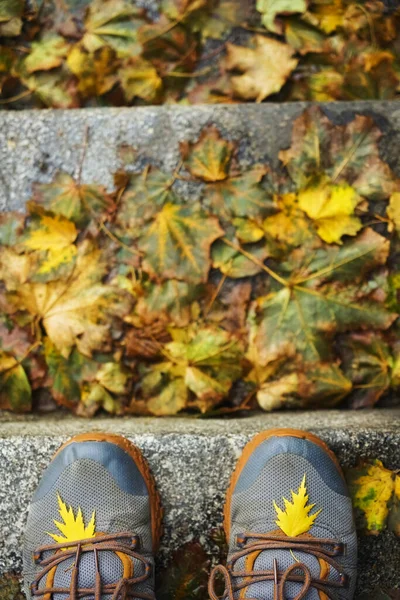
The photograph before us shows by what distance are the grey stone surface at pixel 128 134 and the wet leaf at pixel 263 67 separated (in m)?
0.12

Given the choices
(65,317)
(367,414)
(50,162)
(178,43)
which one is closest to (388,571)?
(367,414)

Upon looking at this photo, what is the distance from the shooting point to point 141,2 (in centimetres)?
152

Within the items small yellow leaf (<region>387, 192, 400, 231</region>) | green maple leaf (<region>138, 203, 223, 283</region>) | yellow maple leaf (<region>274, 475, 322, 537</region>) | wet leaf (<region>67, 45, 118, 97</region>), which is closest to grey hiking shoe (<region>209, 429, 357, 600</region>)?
yellow maple leaf (<region>274, 475, 322, 537</region>)

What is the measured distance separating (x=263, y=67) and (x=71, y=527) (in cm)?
113

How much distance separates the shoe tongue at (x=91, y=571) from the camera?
114cm

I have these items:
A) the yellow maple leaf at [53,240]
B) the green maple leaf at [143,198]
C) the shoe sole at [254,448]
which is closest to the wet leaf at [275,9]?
the green maple leaf at [143,198]

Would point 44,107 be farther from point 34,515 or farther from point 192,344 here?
point 34,515

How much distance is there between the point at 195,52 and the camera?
152 centimetres

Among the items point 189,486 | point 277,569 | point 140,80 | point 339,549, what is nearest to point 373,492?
point 339,549

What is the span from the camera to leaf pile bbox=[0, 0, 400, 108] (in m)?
1.49

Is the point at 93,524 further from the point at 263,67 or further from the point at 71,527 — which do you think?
the point at 263,67

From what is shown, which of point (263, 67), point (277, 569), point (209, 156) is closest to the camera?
point (277, 569)

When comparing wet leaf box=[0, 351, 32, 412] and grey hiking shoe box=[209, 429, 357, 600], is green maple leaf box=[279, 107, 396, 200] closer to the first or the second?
grey hiking shoe box=[209, 429, 357, 600]

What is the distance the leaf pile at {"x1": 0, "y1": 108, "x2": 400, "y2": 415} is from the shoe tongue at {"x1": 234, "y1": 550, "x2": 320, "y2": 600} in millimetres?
329
